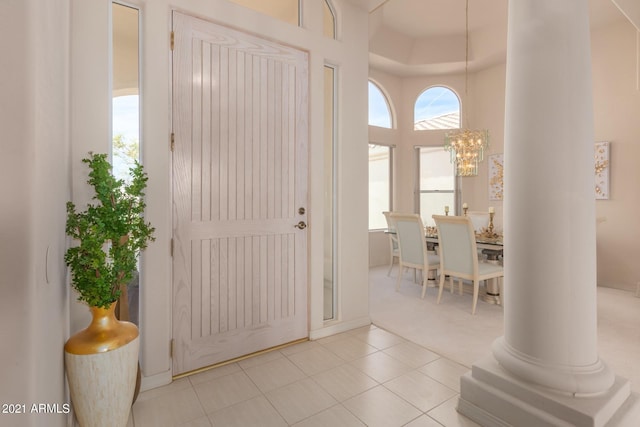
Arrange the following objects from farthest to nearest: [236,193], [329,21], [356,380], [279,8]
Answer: [329,21]
[279,8]
[236,193]
[356,380]

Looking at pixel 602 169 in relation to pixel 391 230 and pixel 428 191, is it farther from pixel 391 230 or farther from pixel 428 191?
pixel 391 230

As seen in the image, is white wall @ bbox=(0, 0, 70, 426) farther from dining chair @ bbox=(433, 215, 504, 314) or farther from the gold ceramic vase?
dining chair @ bbox=(433, 215, 504, 314)

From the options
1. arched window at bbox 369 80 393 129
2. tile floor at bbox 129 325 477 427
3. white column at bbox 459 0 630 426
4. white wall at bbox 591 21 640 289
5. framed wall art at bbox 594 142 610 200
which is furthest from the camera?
arched window at bbox 369 80 393 129

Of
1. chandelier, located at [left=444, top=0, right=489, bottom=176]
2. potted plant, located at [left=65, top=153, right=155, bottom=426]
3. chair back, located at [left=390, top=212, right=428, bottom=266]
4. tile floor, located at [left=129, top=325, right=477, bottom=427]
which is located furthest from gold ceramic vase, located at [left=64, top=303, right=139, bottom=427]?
chandelier, located at [left=444, top=0, right=489, bottom=176]

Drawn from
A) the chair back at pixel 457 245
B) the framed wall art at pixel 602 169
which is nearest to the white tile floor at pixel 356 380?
the chair back at pixel 457 245

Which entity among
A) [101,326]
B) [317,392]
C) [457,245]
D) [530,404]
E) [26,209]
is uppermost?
[26,209]

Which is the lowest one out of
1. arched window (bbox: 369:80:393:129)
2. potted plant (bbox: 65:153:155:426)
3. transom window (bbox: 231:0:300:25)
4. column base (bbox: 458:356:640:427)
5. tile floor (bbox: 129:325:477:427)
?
tile floor (bbox: 129:325:477:427)

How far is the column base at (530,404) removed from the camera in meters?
1.43

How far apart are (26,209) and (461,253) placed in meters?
3.70

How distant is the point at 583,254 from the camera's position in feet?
5.07

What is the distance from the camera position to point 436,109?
6.48m

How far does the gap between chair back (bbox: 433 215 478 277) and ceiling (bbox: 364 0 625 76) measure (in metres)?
3.54

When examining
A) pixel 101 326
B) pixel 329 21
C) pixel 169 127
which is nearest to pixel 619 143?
pixel 329 21

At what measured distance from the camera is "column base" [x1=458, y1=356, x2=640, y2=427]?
1.43 meters
